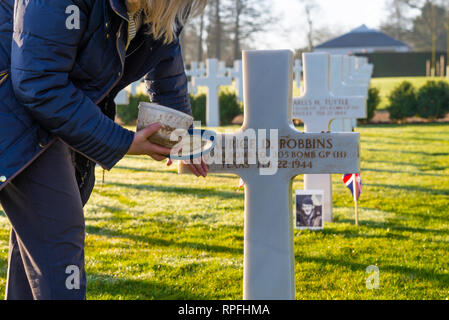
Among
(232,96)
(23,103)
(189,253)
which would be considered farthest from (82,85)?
(232,96)

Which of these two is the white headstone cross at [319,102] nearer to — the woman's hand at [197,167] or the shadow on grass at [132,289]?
the shadow on grass at [132,289]

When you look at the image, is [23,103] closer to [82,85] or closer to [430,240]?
[82,85]

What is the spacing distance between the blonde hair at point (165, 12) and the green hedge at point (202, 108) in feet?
43.8

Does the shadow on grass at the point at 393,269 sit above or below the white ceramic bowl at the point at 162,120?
below

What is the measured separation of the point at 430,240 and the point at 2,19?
3786mm

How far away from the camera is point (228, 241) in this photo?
4641 millimetres

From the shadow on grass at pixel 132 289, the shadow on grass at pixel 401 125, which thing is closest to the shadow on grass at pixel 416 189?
the shadow on grass at pixel 132 289

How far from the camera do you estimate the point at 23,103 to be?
1.67 m

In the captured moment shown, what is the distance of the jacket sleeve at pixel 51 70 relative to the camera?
162 cm

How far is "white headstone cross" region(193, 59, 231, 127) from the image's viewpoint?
44.2 feet

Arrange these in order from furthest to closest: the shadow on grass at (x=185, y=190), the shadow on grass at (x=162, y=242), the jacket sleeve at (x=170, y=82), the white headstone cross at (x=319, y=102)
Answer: the shadow on grass at (x=185, y=190), the white headstone cross at (x=319, y=102), the shadow on grass at (x=162, y=242), the jacket sleeve at (x=170, y=82)

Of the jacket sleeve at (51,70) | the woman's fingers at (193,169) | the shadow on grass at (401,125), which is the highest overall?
the shadow on grass at (401,125)
